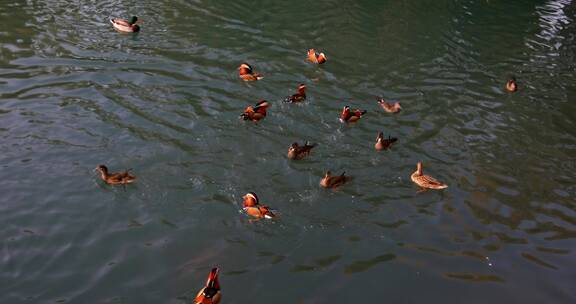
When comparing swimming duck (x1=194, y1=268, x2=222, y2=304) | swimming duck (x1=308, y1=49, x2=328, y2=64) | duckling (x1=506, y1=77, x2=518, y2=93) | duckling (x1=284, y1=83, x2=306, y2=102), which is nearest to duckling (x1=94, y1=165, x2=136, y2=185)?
swimming duck (x1=194, y1=268, x2=222, y2=304)

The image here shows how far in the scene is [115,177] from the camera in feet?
33.3

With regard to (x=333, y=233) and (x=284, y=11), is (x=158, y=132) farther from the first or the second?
(x=284, y=11)

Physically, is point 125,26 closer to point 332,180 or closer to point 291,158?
point 291,158

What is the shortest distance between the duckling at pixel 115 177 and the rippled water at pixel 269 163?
0.18 metres

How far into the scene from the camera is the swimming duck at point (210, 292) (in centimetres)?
762

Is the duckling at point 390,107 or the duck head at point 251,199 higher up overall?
the duckling at point 390,107

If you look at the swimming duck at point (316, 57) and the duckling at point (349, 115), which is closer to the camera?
the duckling at point (349, 115)

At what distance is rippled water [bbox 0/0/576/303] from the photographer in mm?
8680

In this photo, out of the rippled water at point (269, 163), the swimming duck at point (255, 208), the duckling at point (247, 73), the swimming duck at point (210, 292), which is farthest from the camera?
the duckling at point (247, 73)

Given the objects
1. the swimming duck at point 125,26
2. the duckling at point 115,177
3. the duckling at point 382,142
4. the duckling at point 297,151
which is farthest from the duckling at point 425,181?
the swimming duck at point 125,26

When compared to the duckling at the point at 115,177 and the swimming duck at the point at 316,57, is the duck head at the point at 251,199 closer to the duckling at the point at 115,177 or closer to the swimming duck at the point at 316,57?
the duckling at the point at 115,177

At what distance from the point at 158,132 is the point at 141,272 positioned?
4.44 m

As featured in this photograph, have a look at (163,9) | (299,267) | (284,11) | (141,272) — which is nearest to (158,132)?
(141,272)

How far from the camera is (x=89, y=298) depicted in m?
7.92
